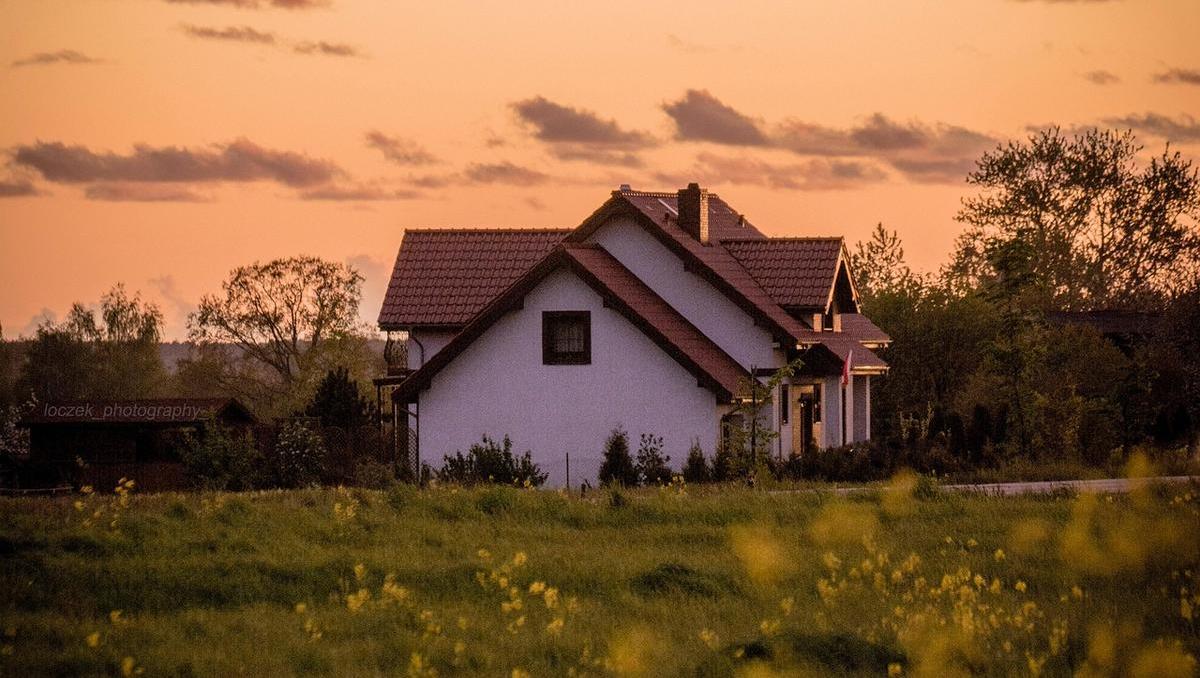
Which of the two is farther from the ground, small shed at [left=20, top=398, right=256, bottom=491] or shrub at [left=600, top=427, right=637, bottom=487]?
small shed at [left=20, top=398, right=256, bottom=491]

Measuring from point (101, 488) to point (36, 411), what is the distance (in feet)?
22.4

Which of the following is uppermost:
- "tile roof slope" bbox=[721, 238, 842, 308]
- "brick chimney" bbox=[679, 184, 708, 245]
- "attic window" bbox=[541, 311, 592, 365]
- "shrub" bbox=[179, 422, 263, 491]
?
"brick chimney" bbox=[679, 184, 708, 245]

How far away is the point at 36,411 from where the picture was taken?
49.8m

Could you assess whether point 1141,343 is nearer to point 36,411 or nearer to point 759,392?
point 759,392

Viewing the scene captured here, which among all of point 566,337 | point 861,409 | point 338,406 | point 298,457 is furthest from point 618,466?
point 861,409

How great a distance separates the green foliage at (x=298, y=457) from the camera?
38.3 m

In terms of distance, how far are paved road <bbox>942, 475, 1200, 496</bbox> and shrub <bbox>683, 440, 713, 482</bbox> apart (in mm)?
7008

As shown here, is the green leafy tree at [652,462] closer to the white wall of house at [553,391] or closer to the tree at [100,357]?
→ the white wall of house at [553,391]

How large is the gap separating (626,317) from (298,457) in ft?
27.7

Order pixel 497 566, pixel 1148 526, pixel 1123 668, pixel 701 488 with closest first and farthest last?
pixel 1123 668, pixel 497 566, pixel 1148 526, pixel 701 488

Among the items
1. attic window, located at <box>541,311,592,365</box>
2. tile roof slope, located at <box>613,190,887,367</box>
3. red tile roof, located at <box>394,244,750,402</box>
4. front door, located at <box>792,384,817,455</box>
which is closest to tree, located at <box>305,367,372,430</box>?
red tile roof, located at <box>394,244,750,402</box>

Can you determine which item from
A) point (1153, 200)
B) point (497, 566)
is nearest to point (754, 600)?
point (497, 566)

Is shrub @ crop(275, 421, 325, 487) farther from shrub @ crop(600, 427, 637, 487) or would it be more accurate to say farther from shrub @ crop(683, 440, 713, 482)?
shrub @ crop(683, 440, 713, 482)

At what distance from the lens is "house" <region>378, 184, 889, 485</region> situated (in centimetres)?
3991
